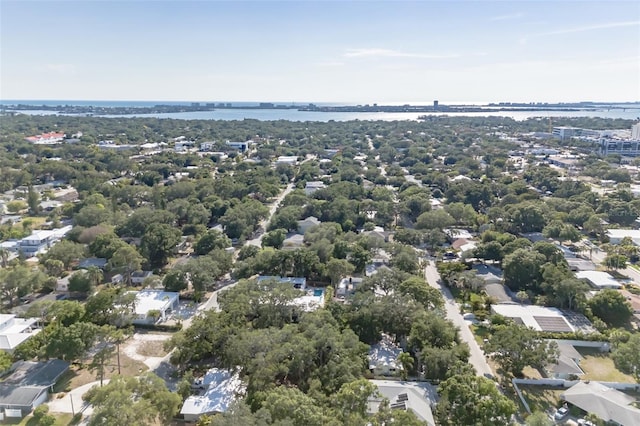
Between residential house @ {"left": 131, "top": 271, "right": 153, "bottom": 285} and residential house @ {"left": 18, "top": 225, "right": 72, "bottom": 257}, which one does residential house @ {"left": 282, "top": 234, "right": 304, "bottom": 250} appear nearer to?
Result: residential house @ {"left": 131, "top": 271, "right": 153, "bottom": 285}

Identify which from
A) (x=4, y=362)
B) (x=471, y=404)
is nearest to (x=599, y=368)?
(x=471, y=404)

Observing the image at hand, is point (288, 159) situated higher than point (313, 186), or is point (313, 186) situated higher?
point (288, 159)

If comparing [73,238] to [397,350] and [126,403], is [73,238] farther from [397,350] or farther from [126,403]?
[397,350]

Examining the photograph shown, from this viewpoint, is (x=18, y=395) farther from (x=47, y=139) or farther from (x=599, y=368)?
(x=47, y=139)

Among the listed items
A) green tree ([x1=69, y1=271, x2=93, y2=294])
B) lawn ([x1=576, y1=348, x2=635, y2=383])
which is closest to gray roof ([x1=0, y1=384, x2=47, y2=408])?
green tree ([x1=69, y1=271, x2=93, y2=294])

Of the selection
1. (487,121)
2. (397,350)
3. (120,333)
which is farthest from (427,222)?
(487,121)

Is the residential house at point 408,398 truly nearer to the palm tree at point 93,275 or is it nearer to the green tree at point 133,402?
the green tree at point 133,402
